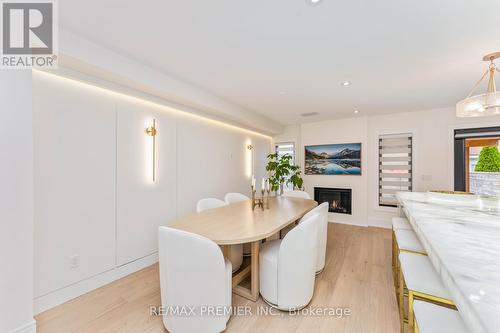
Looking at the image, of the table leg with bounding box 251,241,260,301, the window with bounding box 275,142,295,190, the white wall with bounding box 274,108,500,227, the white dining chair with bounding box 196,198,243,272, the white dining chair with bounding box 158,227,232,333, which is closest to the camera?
the white dining chair with bounding box 158,227,232,333

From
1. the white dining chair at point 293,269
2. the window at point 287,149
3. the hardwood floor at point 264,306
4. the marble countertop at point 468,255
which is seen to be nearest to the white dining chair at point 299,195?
the hardwood floor at point 264,306

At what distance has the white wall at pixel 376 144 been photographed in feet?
13.0

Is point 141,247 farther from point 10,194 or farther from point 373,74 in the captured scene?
point 373,74

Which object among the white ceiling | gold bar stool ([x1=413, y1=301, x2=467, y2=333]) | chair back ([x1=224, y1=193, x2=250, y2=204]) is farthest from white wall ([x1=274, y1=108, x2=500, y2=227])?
gold bar stool ([x1=413, y1=301, x2=467, y2=333])

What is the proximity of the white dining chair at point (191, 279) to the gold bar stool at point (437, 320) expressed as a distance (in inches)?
44.6

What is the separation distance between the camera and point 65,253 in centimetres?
203

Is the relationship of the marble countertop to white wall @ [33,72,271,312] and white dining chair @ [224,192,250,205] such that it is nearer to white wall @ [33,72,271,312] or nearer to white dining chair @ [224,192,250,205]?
white dining chair @ [224,192,250,205]

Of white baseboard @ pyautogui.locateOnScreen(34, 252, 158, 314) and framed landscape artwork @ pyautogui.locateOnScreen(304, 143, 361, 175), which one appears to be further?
framed landscape artwork @ pyautogui.locateOnScreen(304, 143, 361, 175)

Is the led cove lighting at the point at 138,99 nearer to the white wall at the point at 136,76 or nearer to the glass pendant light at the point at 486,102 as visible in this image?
the white wall at the point at 136,76

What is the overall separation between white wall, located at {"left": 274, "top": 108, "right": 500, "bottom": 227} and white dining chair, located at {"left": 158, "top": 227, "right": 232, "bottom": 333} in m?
A: 4.21

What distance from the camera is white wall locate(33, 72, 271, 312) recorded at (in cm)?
193

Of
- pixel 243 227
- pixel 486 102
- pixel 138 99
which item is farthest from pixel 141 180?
pixel 486 102

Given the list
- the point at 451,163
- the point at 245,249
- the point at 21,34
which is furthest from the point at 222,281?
the point at 451,163

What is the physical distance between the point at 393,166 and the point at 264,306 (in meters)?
4.27
